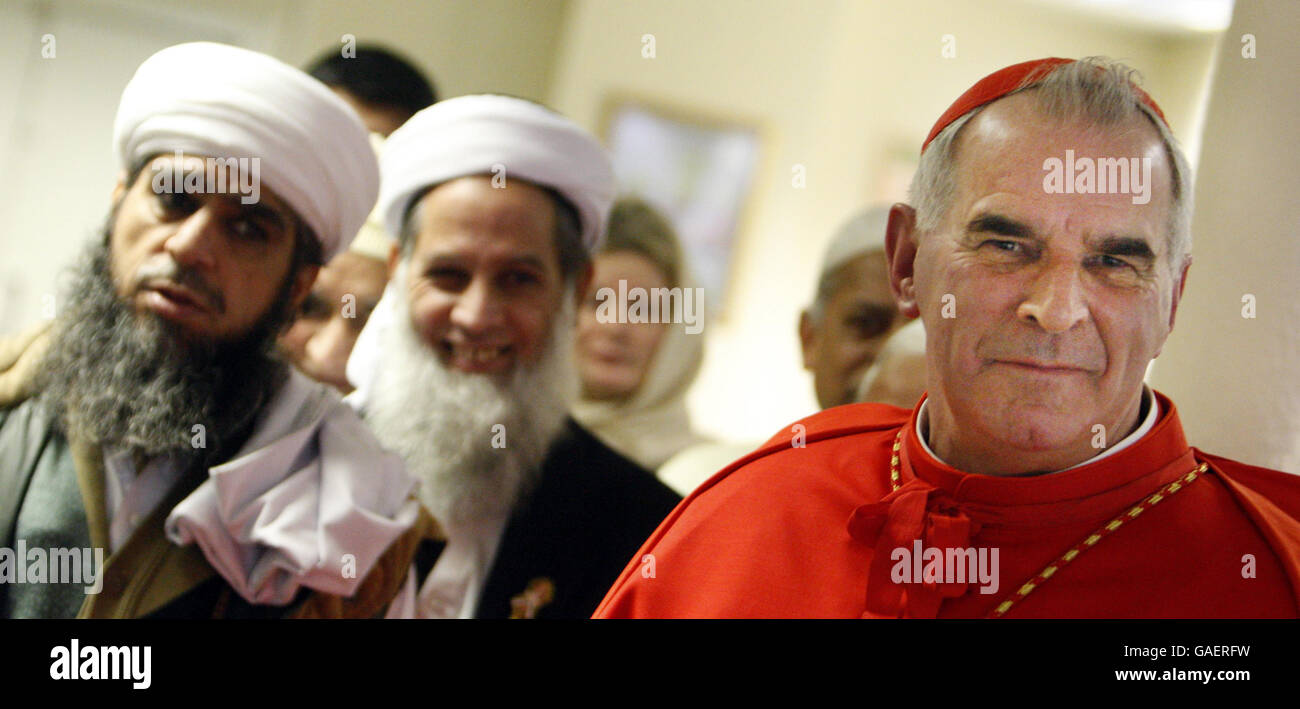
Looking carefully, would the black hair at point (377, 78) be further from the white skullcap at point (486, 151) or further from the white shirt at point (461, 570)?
the white shirt at point (461, 570)

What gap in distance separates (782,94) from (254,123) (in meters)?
0.98

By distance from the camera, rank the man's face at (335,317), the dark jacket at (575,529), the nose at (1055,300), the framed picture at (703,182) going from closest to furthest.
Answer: the nose at (1055,300), the man's face at (335,317), the dark jacket at (575,529), the framed picture at (703,182)

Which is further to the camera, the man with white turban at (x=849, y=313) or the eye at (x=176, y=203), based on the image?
the man with white turban at (x=849, y=313)

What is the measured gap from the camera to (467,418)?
2.00 meters

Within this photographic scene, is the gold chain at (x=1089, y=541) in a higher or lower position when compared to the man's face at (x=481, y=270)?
lower

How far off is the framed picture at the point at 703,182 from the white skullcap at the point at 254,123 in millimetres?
570

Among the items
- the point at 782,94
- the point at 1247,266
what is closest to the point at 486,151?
the point at 782,94

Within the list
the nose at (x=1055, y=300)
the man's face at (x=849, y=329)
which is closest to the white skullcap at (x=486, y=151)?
the man's face at (x=849, y=329)

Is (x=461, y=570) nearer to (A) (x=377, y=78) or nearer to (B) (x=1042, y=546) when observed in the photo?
(A) (x=377, y=78)

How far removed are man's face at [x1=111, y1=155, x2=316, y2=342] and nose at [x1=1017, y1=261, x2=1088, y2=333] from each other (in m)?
1.15

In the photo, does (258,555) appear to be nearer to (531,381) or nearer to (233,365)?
(233,365)

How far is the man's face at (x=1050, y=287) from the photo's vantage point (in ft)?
4.39

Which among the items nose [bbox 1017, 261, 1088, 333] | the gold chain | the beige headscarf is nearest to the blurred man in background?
the beige headscarf

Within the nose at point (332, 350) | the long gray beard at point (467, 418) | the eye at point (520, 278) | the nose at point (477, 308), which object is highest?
the eye at point (520, 278)
